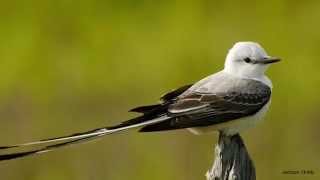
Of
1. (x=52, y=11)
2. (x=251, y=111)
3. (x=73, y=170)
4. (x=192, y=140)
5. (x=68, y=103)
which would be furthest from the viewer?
(x=52, y=11)

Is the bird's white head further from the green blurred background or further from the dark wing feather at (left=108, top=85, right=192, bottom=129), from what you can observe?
the green blurred background

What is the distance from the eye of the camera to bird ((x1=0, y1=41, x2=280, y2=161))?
4.91m

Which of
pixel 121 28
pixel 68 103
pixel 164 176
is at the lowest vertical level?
pixel 164 176

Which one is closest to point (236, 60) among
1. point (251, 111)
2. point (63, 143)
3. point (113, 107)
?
point (251, 111)

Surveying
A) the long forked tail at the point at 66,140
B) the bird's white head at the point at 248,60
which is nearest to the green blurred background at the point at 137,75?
the bird's white head at the point at 248,60

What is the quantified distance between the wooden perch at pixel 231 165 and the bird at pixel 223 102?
0.99 feet

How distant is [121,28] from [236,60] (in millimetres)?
4153

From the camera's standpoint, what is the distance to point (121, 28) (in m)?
9.27

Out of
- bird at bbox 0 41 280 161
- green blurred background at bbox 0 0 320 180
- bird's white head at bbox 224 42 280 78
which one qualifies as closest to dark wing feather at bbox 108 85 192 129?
bird at bbox 0 41 280 161

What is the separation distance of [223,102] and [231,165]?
2.24 ft

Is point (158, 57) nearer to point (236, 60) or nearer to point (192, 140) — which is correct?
point (192, 140)

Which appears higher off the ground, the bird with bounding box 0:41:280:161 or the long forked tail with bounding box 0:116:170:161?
the bird with bounding box 0:41:280:161

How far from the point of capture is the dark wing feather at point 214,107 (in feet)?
16.2

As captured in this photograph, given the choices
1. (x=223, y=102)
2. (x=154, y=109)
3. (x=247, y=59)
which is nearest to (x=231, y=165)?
(x=154, y=109)
